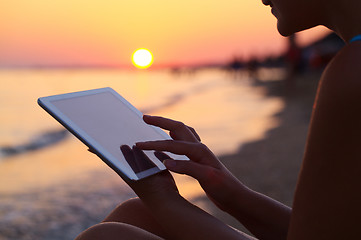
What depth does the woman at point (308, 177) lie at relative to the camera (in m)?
0.69

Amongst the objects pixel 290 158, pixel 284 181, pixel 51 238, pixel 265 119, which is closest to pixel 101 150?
pixel 51 238

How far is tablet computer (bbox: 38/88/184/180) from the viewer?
104 centimetres

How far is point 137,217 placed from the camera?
1.33 meters

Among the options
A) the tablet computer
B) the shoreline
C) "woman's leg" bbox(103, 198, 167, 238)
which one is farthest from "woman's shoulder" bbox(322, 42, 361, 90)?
the shoreline

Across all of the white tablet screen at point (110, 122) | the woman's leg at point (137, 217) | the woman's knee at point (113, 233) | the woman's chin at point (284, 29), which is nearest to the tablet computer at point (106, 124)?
the white tablet screen at point (110, 122)

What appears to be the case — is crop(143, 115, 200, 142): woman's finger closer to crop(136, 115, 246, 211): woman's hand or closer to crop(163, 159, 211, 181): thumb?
crop(136, 115, 246, 211): woman's hand

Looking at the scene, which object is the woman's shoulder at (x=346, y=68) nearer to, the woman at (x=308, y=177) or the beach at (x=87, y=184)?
the woman at (x=308, y=177)

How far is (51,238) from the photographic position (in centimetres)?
263

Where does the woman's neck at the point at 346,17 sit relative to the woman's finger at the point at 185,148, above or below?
above

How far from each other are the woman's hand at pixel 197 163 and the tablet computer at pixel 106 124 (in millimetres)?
83

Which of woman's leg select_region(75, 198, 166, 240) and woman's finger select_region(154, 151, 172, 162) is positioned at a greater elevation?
woman's finger select_region(154, 151, 172, 162)

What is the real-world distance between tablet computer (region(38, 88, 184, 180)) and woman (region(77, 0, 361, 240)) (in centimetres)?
5

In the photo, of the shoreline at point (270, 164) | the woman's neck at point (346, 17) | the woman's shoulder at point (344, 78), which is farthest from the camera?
the shoreline at point (270, 164)

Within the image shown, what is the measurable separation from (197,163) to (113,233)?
0.30 m
